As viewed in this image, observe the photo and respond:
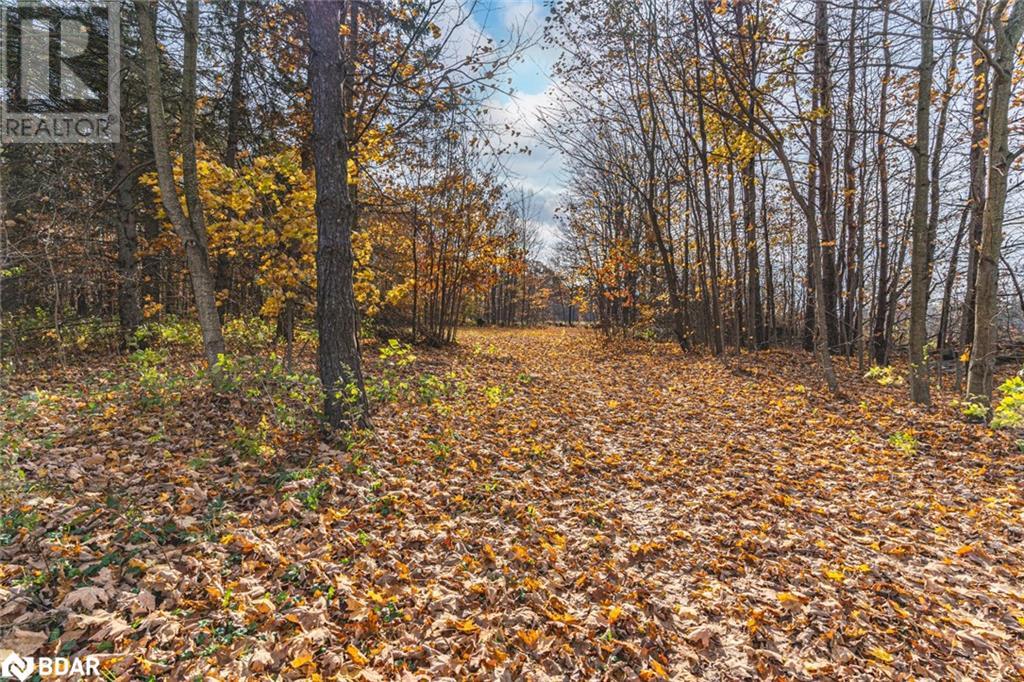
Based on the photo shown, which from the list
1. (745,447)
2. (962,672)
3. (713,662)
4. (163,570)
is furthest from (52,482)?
(745,447)

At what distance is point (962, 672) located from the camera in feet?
9.29

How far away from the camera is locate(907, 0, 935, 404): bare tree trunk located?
292 inches

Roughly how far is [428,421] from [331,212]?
314 cm

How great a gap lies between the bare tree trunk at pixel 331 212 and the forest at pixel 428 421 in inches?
1.4

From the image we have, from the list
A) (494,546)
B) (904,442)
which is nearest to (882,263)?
(904,442)

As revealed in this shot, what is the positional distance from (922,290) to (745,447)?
450 cm

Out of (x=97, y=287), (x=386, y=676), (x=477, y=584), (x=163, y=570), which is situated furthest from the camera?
(x=97, y=287)

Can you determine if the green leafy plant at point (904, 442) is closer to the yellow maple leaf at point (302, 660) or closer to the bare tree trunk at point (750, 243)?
the yellow maple leaf at point (302, 660)

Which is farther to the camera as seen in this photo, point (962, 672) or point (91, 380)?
point (91, 380)

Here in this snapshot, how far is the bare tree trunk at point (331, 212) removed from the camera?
531 centimetres

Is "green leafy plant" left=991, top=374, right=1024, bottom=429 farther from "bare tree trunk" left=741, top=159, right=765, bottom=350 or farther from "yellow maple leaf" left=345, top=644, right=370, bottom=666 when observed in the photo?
"bare tree trunk" left=741, top=159, right=765, bottom=350

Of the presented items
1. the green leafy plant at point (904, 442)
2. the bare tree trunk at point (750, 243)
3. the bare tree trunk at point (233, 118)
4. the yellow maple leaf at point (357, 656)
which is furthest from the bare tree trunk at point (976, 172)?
the bare tree trunk at point (233, 118)

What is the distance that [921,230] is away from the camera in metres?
7.66

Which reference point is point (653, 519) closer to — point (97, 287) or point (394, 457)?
point (394, 457)
